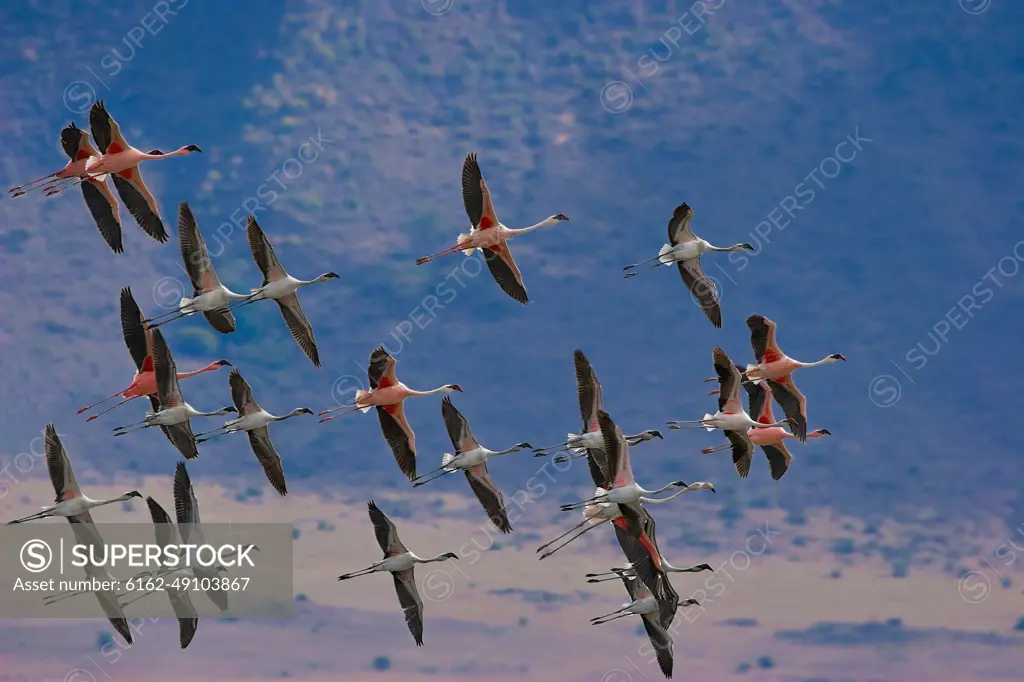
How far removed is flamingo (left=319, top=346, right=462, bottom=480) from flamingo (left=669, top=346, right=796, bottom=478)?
7.42 meters

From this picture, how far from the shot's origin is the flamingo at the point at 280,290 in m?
44.4

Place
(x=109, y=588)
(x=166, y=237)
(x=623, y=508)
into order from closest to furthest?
1. (x=623, y=508)
2. (x=166, y=237)
3. (x=109, y=588)

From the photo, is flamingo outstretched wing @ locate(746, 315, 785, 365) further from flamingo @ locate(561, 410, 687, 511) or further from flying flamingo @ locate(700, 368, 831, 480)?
flamingo @ locate(561, 410, 687, 511)

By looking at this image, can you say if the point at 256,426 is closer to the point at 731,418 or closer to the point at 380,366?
the point at 380,366

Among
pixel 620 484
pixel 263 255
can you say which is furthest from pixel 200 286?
pixel 620 484

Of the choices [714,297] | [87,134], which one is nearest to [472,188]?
[714,297]

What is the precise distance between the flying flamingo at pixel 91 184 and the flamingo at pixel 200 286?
78.7 inches

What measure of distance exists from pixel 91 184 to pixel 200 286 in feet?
13.4

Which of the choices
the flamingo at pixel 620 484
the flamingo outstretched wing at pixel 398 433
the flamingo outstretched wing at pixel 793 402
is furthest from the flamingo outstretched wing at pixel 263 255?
the flamingo outstretched wing at pixel 793 402

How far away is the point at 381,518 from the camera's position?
154ft

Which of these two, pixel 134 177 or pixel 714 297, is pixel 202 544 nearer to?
pixel 134 177

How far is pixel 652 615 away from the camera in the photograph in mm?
46781

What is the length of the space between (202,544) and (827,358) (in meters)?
19.5

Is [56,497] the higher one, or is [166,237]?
[166,237]
